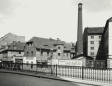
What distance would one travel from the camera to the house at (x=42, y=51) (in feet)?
153

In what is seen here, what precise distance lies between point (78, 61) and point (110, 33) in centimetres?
1160

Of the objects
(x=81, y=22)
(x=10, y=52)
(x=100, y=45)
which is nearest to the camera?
(x=81, y=22)

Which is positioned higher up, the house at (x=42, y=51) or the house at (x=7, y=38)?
Answer: the house at (x=7, y=38)

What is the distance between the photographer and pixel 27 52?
4891 centimetres

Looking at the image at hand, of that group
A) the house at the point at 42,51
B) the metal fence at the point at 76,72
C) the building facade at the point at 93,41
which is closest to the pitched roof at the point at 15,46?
the house at the point at 42,51

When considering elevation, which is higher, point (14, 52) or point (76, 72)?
point (14, 52)

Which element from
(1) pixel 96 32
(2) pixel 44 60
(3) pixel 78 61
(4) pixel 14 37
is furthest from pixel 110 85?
(4) pixel 14 37

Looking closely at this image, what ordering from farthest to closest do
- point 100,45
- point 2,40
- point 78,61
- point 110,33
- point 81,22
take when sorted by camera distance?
1. point 2,40
2. point 100,45
3. point 81,22
4. point 110,33
5. point 78,61

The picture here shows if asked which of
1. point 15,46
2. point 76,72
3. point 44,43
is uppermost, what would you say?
point 44,43

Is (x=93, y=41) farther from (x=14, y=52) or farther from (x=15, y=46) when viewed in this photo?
(x=14, y=52)

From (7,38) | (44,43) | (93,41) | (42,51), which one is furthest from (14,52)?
(93,41)

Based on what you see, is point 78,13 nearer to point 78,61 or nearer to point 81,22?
point 81,22

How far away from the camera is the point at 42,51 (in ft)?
155

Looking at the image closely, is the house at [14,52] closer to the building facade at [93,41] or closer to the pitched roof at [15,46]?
the pitched roof at [15,46]
